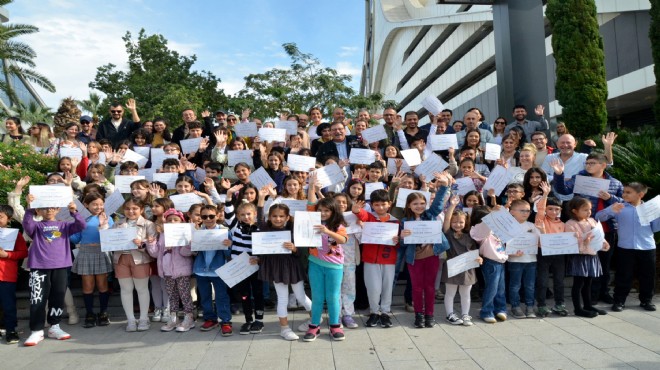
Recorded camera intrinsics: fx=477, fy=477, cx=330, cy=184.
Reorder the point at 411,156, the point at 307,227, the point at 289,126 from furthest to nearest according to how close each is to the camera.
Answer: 1. the point at 289,126
2. the point at 411,156
3. the point at 307,227

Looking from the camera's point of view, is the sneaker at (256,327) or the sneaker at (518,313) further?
the sneaker at (518,313)

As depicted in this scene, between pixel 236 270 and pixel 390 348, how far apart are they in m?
1.86

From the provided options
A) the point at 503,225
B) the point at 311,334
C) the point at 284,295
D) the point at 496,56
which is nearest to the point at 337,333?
the point at 311,334

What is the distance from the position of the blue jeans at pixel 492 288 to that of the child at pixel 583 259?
91cm

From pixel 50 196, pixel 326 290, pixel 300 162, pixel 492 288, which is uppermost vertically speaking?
pixel 300 162

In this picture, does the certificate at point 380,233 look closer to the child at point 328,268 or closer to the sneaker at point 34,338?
the child at point 328,268

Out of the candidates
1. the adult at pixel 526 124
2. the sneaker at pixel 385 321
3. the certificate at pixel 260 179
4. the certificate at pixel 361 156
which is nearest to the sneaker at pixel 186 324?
the certificate at pixel 260 179

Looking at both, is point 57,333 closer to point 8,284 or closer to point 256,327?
point 8,284

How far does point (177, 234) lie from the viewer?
537cm

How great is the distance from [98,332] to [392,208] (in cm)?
387

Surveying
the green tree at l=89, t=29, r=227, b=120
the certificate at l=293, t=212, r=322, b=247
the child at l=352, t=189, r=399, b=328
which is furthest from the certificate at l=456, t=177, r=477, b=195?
the green tree at l=89, t=29, r=227, b=120

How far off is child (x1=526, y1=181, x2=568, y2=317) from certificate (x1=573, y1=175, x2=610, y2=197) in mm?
456

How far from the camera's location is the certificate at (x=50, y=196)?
532 cm

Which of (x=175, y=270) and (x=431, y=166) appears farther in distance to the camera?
(x=431, y=166)
